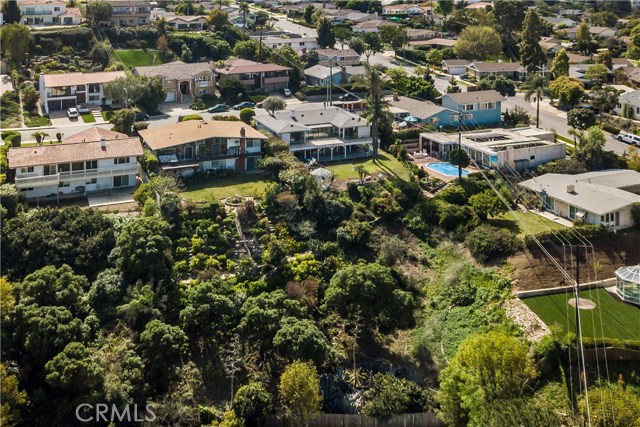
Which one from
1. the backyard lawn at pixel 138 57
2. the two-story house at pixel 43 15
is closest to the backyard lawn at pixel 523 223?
the backyard lawn at pixel 138 57

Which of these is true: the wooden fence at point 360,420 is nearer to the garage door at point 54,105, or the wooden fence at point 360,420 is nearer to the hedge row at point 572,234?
the hedge row at point 572,234

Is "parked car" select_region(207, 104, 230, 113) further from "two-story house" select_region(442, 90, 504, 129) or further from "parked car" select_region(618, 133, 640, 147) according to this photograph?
"parked car" select_region(618, 133, 640, 147)

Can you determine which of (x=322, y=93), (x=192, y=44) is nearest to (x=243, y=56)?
(x=192, y=44)

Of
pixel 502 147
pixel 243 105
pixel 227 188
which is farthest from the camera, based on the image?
pixel 243 105

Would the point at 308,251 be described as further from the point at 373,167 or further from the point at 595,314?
the point at 595,314

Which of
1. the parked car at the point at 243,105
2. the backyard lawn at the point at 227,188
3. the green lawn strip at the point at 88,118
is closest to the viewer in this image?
the backyard lawn at the point at 227,188

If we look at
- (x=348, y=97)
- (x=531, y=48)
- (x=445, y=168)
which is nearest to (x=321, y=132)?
(x=445, y=168)

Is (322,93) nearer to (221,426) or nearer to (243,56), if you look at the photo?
(243,56)
